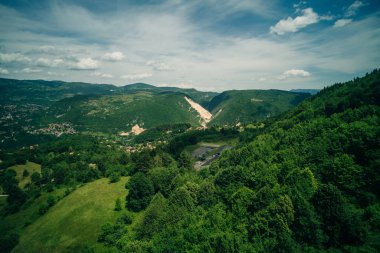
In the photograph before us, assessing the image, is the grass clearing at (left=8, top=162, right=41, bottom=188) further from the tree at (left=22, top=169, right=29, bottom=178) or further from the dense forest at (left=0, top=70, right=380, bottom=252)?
the dense forest at (left=0, top=70, right=380, bottom=252)

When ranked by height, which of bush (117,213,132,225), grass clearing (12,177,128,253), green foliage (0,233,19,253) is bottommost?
green foliage (0,233,19,253)

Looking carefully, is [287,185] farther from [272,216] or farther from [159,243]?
[159,243]

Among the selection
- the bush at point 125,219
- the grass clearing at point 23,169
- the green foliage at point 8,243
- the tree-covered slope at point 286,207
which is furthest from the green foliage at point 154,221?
the grass clearing at point 23,169

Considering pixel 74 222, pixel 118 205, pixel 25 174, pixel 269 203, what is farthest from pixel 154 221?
pixel 25 174

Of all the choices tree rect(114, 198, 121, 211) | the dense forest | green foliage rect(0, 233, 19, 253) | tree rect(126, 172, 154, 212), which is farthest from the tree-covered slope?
green foliage rect(0, 233, 19, 253)

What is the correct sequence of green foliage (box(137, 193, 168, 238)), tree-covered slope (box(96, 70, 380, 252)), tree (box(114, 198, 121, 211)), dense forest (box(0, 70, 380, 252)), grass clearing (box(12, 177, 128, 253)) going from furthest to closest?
tree (box(114, 198, 121, 211)) < grass clearing (box(12, 177, 128, 253)) < green foliage (box(137, 193, 168, 238)) < dense forest (box(0, 70, 380, 252)) < tree-covered slope (box(96, 70, 380, 252))

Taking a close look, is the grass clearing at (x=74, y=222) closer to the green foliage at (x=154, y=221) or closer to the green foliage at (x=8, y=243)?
the green foliage at (x=8, y=243)

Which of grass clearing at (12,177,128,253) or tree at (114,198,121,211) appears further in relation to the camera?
tree at (114,198,121,211)

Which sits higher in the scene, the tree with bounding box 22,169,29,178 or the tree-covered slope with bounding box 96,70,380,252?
the tree-covered slope with bounding box 96,70,380,252
